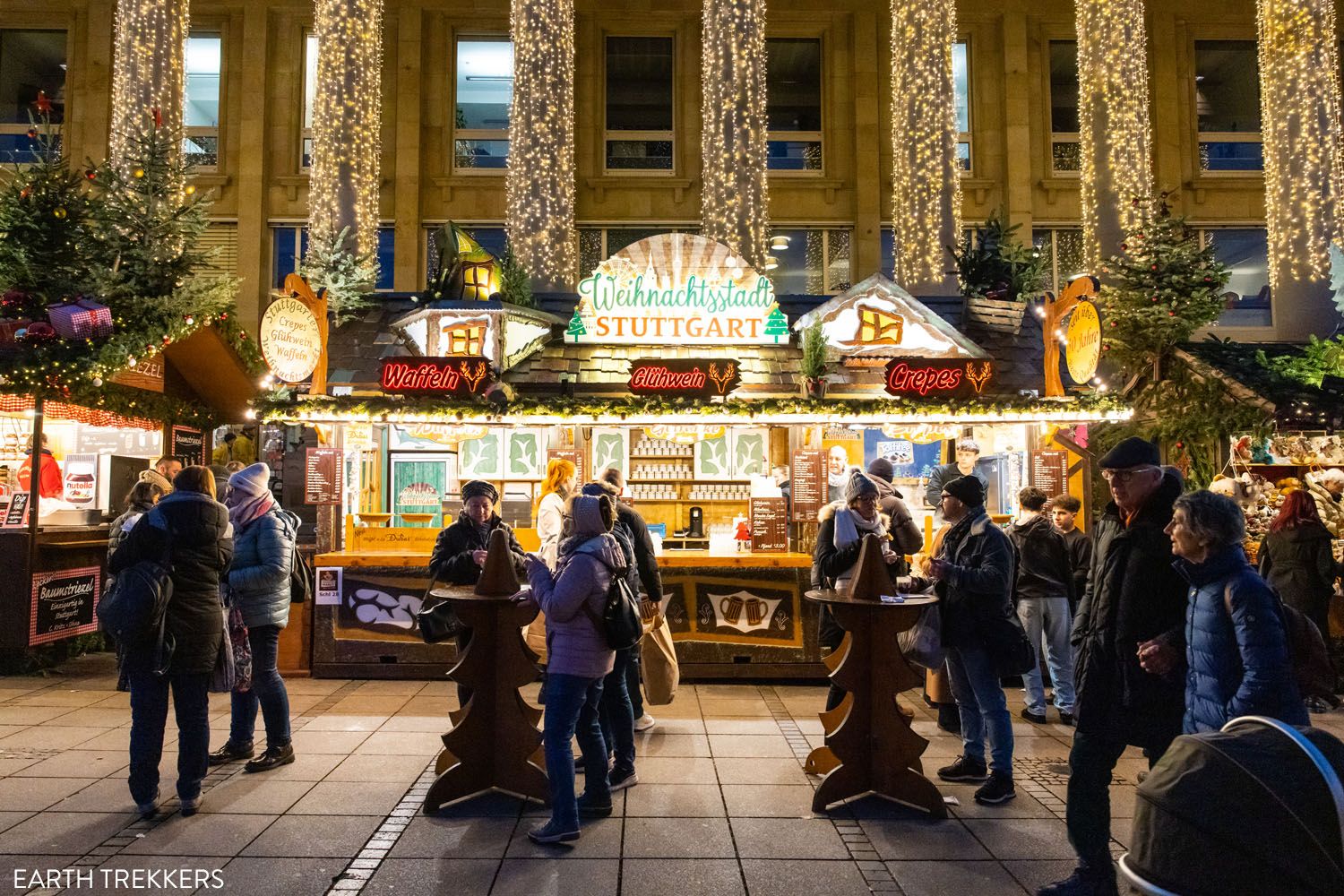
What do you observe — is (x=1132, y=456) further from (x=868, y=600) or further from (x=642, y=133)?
(x=642, y=133)

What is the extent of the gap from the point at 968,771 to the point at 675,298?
7.18 m

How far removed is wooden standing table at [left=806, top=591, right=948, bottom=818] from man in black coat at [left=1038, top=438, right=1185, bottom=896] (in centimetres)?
121

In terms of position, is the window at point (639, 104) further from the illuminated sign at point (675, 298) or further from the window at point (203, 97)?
the window at point (203, 97)

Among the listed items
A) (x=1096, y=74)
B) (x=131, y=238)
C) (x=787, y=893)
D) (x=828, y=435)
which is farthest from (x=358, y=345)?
(x=1096, y=74)

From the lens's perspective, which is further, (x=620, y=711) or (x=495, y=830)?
(x=620, y=711)

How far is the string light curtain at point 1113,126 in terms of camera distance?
48.4 ft

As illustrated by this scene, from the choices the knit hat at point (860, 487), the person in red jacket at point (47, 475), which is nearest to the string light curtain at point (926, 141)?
the knit hat at point (860, 487)

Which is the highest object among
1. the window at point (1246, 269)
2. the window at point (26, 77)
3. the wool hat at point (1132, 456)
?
the window at point (26, 77)

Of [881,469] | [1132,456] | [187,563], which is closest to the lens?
[1132,456]

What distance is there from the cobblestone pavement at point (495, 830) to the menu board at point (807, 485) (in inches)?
126

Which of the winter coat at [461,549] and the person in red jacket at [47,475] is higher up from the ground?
the person in red jacket at [47,475]

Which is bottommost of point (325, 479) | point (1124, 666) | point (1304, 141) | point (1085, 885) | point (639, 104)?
point (1085, 885)

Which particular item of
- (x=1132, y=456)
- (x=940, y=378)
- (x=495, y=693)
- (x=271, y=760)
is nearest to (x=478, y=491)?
(x=495, y=693)

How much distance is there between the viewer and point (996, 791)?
5133 mm
